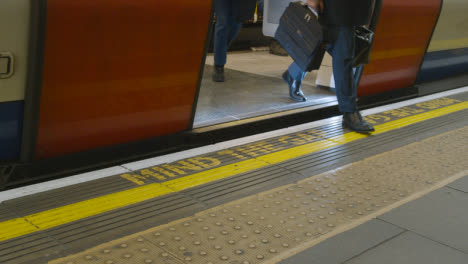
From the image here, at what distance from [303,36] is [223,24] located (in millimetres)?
1142

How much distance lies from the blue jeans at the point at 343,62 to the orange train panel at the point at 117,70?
1256mm

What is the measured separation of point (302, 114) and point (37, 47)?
2556 mm

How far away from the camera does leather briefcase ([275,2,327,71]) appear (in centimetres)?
450

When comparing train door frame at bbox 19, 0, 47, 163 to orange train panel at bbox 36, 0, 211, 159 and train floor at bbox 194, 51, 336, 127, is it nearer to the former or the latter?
orange train panel at bbox 36, 0, 211, 159

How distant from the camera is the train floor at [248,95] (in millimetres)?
4344

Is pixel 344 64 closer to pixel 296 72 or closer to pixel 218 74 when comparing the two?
pixel 296 72

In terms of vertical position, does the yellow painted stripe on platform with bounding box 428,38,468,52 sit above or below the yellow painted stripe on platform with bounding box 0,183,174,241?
above

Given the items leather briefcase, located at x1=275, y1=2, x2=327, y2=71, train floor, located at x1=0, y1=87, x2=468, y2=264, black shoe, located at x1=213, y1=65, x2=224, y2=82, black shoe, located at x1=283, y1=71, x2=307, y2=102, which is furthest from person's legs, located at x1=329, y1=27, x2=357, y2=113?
black shoe, located at x1=213, y1=65, x2=224, y2=82

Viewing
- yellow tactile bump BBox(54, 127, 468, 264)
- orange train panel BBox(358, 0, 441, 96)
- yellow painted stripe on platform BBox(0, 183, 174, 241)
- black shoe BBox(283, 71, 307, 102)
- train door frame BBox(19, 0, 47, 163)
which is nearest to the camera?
yellow tactile bump BBox(54, 127, 468, 264)

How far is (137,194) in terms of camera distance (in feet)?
9.11

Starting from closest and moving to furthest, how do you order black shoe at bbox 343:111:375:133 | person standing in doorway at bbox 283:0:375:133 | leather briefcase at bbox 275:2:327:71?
1. person standing in doorway at bbox 283:0:375:133
2. black shoe at bbox 343:111:375:133
3. leather briefcase at bbox 275:2:327:71

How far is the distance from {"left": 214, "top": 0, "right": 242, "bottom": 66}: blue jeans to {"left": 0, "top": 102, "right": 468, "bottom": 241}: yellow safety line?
75.1 inches

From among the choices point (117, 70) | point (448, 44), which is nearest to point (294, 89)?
point (117, 70)

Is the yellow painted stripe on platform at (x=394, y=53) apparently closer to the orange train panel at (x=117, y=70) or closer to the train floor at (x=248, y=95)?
the train floor at (x=248, y=95)
